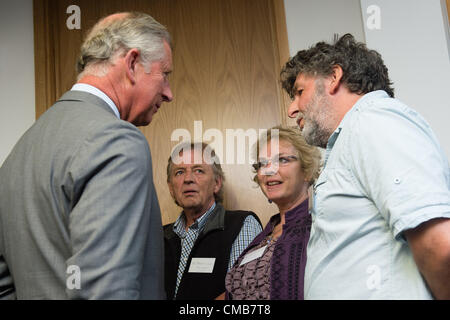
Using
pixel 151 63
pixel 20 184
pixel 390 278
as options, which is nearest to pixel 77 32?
pixel 151 63

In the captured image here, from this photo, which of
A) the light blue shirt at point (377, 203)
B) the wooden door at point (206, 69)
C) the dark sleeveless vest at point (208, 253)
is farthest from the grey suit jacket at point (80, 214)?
the wooden door at point (206, 69)

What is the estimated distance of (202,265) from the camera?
2.22 metres

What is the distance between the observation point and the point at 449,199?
98cm

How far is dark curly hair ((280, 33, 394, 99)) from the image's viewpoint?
1.49 m

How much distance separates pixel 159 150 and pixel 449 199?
2082 millimetres

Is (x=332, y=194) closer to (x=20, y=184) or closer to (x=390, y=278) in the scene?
(x=390, y=278)

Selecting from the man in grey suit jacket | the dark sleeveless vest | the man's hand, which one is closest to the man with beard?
the man's hand

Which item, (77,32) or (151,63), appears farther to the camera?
(77,32)

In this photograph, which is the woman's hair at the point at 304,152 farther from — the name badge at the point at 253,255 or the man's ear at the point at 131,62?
the man's ear at the point at 131,62

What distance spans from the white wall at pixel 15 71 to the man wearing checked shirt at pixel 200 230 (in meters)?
1.00

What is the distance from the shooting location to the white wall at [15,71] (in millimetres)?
2768

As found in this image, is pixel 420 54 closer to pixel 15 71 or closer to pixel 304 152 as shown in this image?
pixel 304 152

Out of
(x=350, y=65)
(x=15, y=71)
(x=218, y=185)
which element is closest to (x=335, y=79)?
Answer: (x=350, y=65)

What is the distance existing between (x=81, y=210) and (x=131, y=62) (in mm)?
511
